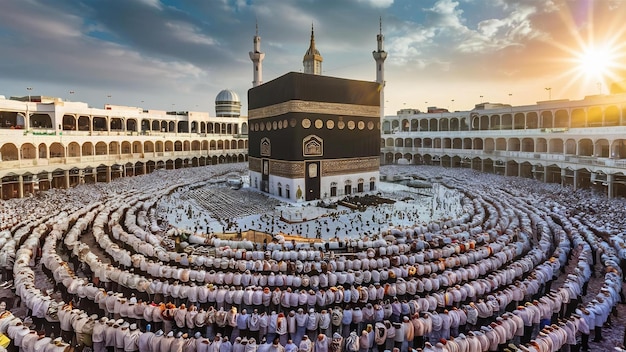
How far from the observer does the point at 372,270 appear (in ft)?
41.3

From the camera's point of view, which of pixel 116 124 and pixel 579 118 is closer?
pixel 579 118

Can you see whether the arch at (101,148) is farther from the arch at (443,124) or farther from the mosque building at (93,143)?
the arch at (443,124)

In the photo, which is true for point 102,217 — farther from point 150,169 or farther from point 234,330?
→ point 150,169

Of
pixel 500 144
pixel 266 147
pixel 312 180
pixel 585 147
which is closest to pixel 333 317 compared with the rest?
pixel 312 180

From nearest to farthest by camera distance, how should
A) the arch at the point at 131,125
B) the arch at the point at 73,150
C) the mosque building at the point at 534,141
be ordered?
the mosque building at the point at 534,141 → the arch at the point at 73,150 → the arch at the point at 131,125

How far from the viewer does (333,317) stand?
9.63m

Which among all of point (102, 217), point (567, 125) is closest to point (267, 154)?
point (102, 217)

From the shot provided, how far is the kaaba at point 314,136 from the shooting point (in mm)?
30547

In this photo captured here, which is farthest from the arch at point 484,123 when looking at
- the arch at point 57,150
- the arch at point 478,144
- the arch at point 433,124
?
the arch at point 57,150

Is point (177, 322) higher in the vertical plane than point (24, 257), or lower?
lower

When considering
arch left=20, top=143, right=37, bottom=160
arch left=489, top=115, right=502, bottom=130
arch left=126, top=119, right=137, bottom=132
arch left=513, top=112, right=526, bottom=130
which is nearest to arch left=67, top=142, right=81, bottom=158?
arch left=20, top=143, right=37, bottom=160

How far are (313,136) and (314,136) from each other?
0.11 meters

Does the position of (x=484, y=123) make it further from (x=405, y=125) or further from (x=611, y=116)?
(x=611, y=116)

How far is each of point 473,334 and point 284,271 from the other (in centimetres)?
668
